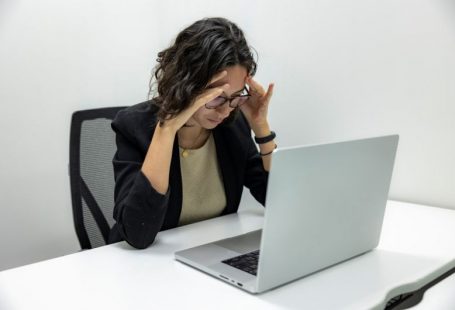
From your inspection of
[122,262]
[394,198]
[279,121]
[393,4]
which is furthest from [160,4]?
[122,262]

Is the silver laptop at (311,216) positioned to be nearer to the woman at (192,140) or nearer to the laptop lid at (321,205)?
the laptop lid at (321,205)

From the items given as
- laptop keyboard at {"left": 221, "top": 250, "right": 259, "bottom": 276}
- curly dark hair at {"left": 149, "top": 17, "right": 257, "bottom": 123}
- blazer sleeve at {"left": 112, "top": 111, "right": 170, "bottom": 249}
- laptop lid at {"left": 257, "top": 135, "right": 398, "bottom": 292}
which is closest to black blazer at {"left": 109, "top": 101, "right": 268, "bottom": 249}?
blazer sleeve at {"left": 112, "top": 111, "right": 170, "bottom": 249}

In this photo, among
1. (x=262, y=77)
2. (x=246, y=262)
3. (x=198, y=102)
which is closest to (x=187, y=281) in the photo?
(x=246, y=262)

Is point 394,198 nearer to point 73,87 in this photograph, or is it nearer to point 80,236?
point 80,236

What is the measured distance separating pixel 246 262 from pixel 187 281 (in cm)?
13

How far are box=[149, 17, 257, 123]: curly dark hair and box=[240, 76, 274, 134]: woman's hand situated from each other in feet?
0.56

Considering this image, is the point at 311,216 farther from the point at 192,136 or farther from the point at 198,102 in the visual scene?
the point at 192,136

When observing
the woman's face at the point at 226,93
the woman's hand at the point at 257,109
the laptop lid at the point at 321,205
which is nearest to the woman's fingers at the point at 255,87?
the woman's hand at the point at 257,109

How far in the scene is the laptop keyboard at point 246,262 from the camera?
35.9 inches

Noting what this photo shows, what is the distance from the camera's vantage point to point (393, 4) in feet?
4.61

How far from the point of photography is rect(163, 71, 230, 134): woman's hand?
42.7 inches

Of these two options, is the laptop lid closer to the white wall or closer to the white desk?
the white desk

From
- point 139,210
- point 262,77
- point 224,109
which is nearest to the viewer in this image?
point 139,210

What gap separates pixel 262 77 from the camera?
1.80m
